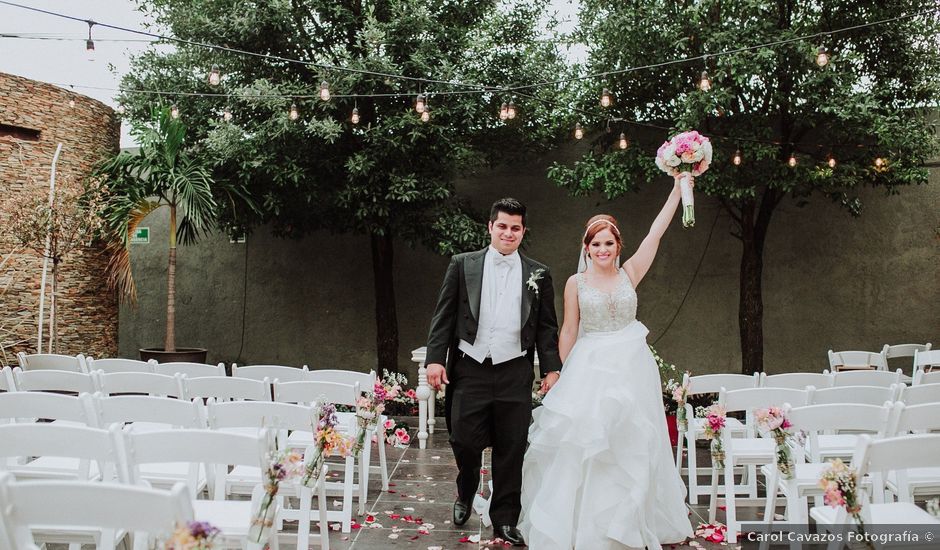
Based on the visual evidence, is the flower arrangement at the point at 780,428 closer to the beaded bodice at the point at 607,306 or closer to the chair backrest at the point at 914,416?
the chair backrest at the point at 914,416

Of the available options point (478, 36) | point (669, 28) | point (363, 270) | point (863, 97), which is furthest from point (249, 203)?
point (863, 97)

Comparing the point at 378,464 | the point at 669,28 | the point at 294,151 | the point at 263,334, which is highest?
the point at 669,28

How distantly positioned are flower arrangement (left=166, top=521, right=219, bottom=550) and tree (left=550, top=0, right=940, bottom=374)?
591cm

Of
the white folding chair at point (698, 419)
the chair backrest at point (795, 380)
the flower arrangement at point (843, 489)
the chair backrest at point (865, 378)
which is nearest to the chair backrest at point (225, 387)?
the white folding chair at point (698, 419)

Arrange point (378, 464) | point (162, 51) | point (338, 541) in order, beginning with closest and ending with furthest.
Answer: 1. point (338, 541)
2. point (378, 464)
3. point (162, 51)

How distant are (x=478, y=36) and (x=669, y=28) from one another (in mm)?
1981

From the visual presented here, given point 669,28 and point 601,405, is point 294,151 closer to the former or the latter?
point 669,28

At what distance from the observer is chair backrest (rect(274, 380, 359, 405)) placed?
3791 millimetres

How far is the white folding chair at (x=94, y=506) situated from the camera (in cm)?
168

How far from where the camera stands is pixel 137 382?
404 centimetres

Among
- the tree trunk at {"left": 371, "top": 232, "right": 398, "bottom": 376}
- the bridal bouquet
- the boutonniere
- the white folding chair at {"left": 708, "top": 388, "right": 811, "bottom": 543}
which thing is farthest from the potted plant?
the white folding chair at {"left": 708, "top": 388, "right": 811, "bottom": 543}

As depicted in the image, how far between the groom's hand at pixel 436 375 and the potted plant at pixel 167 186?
4740mm

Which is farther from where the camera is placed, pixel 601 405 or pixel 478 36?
pixel 478 36

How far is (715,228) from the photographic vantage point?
8.78m
